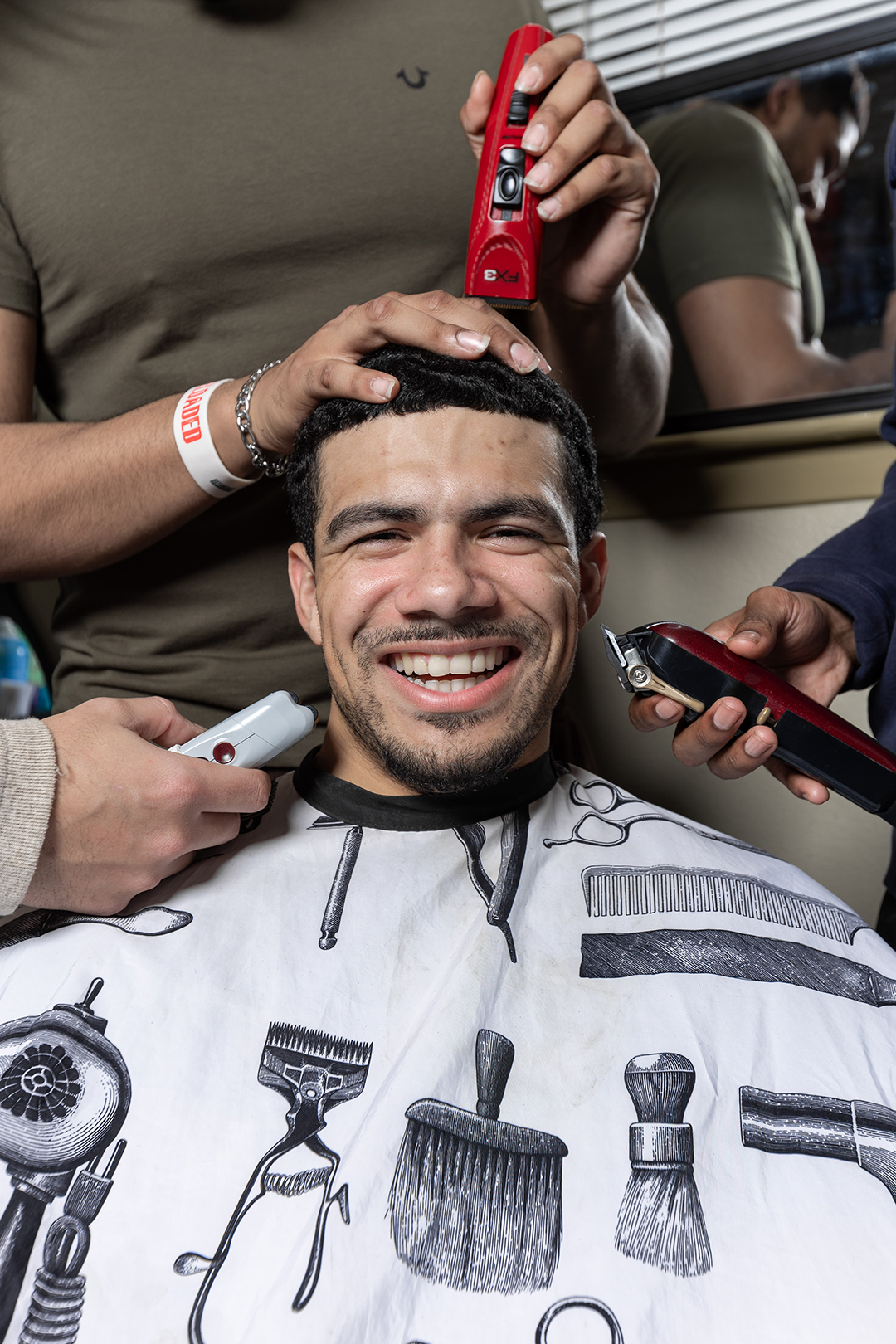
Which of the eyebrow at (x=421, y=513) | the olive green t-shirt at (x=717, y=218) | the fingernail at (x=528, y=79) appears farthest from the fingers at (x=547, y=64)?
the olive green t-shirt at (x=717, y=218)

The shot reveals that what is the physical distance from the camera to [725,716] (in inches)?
45.7

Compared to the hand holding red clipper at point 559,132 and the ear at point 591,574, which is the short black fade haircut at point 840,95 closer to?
the hand holding red clipper at point 559,132

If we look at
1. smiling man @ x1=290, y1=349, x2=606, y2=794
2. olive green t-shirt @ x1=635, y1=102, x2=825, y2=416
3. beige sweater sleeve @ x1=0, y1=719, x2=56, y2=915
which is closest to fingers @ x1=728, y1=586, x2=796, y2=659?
smiling man @ x1=290, y1=349, x2=606, y2=794

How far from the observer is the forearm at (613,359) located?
1.55 meters

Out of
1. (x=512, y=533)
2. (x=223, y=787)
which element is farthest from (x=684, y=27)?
(x=223, y=787)

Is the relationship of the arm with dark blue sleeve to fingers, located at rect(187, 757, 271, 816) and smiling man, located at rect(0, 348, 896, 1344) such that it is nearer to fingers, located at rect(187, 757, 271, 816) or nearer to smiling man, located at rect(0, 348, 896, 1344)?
smiling man, located at rect(0, 348, 896, 1344)

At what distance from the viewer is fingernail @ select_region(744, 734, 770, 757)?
117 centimetres

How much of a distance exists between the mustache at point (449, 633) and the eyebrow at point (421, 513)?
0.13m

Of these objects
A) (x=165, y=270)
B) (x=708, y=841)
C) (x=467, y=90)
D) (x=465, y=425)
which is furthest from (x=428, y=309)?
(x=708, y=841)

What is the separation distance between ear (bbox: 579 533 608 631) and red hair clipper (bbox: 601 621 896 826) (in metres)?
0.28

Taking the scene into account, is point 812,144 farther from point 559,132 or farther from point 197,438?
point 197,438

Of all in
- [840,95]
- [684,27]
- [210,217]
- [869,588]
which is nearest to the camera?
[869,588]

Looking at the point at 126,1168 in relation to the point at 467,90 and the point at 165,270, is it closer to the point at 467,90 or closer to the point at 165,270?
the point at 165,270

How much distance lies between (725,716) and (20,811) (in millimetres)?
790
